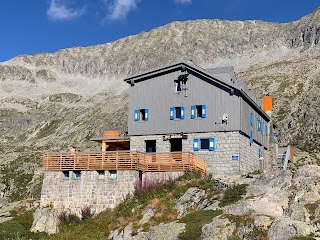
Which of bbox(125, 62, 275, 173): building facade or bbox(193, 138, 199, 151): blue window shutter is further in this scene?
bbox(193, 138, 199, 151): blue window shutter

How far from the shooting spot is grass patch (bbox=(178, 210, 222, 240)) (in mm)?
17922

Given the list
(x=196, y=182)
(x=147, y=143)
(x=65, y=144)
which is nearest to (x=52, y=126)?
(x=65, y=144)

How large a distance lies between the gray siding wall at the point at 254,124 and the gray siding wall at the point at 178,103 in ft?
3.96

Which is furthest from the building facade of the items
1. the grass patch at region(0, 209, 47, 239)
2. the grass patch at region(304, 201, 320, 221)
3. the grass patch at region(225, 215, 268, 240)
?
the grass patch at region(225, 215, 268, 240)

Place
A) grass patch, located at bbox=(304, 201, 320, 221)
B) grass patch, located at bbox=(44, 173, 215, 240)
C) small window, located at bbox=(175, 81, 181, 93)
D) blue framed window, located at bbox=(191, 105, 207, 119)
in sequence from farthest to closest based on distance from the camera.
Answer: small window, located at bbox=(175, 81, 181, 93) < blue framed window, located at bbox=(191, 105, 207, 119) < grass patch, located at bbox=(44, 173, 215, 240) < grass patch, located at bbox=(304, 201, 320, 221)

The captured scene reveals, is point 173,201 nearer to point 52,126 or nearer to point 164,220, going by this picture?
point 164,220

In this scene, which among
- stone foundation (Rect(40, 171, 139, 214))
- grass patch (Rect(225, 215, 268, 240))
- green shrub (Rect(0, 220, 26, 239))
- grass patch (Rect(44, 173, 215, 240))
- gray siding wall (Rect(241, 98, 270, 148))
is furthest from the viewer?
gray siding wall (Rect(241, 98, 270, 148))

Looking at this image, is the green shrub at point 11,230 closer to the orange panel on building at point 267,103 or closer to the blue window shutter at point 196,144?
the blue window shutter at point 196,144

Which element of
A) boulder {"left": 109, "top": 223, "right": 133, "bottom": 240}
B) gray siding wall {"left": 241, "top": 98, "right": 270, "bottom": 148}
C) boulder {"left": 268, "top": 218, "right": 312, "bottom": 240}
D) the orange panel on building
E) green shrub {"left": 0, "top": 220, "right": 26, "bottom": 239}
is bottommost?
green shrub {"left": 0, "top": 220, "right": 26, "bottom": 239}

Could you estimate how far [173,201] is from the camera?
2566cm

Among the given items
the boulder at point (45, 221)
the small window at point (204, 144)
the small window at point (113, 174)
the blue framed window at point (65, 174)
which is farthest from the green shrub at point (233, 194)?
the blue framed window at point (65, 174)

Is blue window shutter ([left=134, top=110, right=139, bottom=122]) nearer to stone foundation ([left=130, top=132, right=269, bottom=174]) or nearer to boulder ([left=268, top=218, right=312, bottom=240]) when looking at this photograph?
stone foundation ([left=130, top=132, right=269, bottom=174])

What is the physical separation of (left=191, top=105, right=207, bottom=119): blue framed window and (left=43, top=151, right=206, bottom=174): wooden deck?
→ 169 inches

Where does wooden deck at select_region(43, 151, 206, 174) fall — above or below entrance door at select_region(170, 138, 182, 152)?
below
